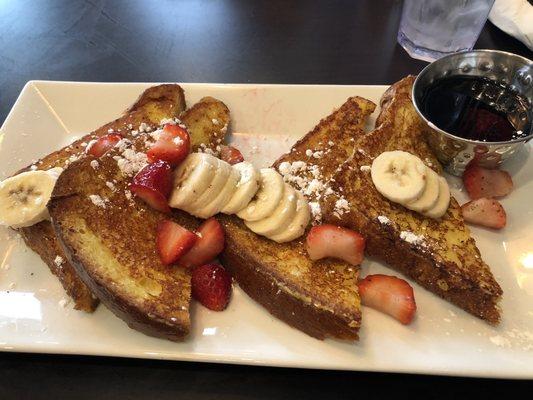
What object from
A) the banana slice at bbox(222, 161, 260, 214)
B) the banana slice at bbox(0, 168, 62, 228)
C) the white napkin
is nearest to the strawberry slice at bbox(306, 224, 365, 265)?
the banana slice at bbox(222, 161, 260, 214)

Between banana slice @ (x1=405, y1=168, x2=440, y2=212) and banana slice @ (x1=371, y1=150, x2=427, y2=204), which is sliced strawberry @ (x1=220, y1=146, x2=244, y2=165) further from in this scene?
banana slice @ (x1=405, y1=168, x2=440, y2=212)

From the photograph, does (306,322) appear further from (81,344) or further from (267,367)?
(81,344)

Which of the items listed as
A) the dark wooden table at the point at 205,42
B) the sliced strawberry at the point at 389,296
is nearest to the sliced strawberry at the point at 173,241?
the sliced strawberry at the point at 389,296

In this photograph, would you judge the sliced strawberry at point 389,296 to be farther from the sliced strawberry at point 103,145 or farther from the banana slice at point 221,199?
the sliced strawberry at point 103,145

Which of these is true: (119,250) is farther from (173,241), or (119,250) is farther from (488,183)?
(488,183)

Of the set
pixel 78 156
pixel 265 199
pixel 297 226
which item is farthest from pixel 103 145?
pixel 297 226

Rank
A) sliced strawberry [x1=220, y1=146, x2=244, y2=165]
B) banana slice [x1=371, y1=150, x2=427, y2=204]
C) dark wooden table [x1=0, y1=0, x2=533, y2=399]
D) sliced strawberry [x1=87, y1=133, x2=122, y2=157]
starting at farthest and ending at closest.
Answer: dark wooden table [x1=0, y1=0, x2=533, y2=399] < sliced strawberry [x1=220, y1=146, x2=244, y2=165] < sliced strawberry [x1=87, y1=133, x2=122, y2=157] < banana slice [x1=371, y1=150, x2=427, y2=204]
